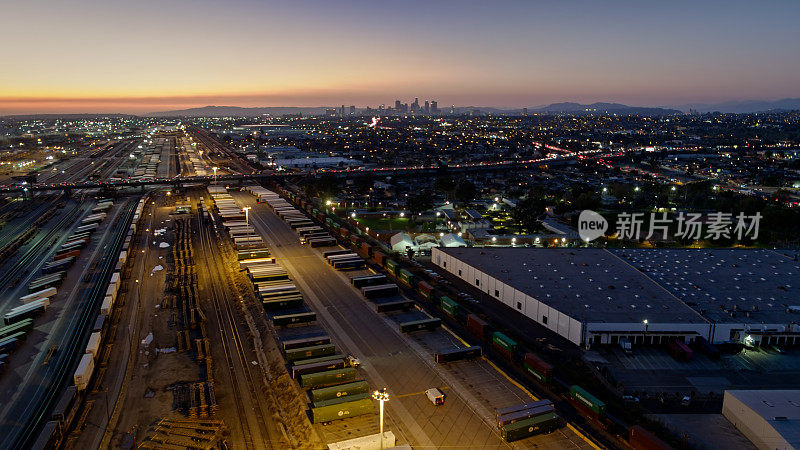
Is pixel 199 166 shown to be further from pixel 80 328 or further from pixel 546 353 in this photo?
pixel 546 353

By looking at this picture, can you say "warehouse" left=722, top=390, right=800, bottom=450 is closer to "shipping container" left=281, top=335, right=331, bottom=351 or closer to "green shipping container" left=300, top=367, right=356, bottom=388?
"green shipping container" left=300, top=367, right=356, bottom=388

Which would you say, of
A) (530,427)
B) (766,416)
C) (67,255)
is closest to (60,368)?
(67,255)

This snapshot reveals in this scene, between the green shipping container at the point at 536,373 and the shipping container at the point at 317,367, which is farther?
the shipping container at the point at 317,367

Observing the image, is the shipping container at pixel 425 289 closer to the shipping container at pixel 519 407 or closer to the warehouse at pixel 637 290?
the warehouse at pixel 637 290

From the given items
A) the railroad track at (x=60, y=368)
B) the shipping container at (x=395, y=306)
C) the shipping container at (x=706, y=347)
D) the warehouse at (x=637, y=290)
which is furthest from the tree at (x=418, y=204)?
the shipping container at (x=706, y=347)

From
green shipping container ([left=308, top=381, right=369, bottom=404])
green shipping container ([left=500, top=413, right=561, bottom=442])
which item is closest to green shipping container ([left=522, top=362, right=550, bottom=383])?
green shipping container ([left=500, top=413, right=561, bottom=442])

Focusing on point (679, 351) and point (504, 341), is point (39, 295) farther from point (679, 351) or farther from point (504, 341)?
point (679, 351)
